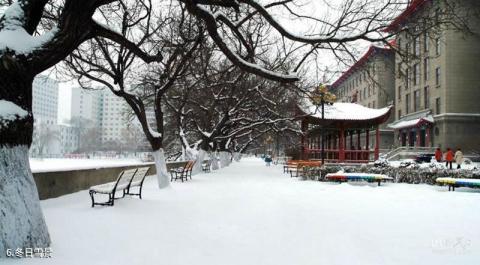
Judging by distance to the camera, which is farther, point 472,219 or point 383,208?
point 383,208

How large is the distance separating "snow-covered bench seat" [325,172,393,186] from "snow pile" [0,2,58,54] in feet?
49.6

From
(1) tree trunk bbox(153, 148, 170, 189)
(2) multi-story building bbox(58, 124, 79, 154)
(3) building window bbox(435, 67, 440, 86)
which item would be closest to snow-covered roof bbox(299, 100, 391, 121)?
(1) tree trunk bbox(153, 148, 170, 189)

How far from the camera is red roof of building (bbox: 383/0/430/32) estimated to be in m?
9.36

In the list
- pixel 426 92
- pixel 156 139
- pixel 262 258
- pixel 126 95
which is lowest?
pixel 262 258

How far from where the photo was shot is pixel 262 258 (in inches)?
226

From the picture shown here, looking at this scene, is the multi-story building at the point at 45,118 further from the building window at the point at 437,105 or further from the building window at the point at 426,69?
the building window at the point at 437,105

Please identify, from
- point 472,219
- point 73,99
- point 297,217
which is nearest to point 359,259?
point 297,217

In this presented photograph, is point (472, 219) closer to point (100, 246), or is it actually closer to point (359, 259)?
point (359, 259)

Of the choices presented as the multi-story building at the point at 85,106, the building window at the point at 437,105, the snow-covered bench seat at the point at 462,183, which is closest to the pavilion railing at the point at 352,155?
the snow-covered bench seat at the point at 462,183

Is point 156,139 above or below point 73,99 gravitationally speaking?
below

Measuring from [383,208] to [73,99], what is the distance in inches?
5929

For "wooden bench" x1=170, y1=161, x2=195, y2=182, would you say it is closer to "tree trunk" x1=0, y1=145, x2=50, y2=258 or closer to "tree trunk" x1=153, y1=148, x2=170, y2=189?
"tree trunk" x1=153, y1=148, x2=170, y2=189

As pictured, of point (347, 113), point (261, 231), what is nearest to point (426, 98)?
point (347, 113)

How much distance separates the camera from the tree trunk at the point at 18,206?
17.9 ft
